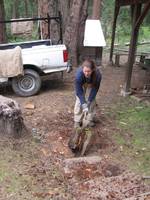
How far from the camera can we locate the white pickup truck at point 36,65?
8.56 meters

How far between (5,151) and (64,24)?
28.5 ft

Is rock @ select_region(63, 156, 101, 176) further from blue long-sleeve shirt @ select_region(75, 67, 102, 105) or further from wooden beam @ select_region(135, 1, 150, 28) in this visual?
wooden beam @ select_region(135, 1, 150, 28)

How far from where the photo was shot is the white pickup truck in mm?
8562

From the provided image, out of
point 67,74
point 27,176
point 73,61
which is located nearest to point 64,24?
→ point 73,61

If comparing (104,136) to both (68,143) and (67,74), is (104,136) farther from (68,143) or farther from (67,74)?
(67,74)

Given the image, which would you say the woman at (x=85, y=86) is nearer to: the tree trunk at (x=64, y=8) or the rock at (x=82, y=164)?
the rock at (x=82, y=164)

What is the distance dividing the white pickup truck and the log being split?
2.83 m

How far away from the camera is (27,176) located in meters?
4.71

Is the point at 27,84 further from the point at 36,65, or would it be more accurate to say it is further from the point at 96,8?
the point at 96,8

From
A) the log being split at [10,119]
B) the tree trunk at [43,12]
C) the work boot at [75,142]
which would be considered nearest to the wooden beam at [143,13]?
the work boot at [75,142]

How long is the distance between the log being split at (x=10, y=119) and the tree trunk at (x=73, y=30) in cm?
710

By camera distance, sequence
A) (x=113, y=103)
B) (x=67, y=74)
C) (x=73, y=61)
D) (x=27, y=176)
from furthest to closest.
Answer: (x=73, y=61)
(x=67, y=74)
(x=113, y=103)
(x=27, y=176)

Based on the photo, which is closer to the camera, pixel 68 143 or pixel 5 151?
pixel 5 151

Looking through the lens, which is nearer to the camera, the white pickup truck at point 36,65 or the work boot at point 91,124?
the work boot at point 91,124
